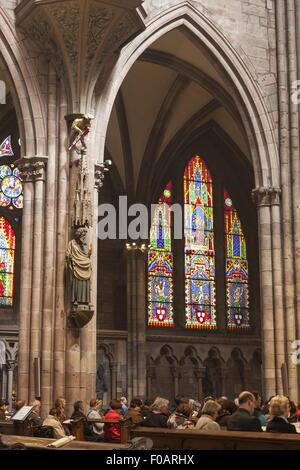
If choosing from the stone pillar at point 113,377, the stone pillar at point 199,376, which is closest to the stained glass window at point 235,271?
the stone pillar at point 199,376

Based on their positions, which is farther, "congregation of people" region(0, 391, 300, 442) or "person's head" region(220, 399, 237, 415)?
"person's head" region(220, 399, 237, 415)

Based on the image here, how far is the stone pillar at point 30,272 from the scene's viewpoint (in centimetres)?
1483

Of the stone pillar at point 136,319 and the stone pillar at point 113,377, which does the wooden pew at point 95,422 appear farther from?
the stone pillar at point 113,377

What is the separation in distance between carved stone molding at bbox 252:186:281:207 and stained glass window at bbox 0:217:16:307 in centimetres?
853

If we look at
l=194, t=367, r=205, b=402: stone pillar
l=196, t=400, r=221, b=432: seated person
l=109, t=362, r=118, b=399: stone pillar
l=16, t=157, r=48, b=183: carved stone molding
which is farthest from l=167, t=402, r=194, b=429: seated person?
l=194, t=367, r=205, b=402: stone pillar

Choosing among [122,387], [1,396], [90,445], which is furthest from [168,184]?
[90,445]

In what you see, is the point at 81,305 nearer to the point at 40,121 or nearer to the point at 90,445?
the point at 40,121

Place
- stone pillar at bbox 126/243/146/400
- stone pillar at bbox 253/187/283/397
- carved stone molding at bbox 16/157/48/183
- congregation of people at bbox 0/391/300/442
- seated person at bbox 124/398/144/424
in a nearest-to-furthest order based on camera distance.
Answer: congregation of people at bbox 0/391/300/442
seated person at bbox 124/398/144/424
carved stone molding at bbox 16/157/48/183
stone pillar at bbox 253/187/283/397
stone pillar at bbox 126/243/146/400

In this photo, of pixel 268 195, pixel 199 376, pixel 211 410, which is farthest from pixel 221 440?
pixel 199 376

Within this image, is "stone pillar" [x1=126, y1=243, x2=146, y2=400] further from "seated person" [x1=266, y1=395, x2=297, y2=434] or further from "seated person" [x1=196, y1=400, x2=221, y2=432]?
"seated person" [x1=266, y1=395, x2=297, y2=434]

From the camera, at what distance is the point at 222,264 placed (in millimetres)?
26328

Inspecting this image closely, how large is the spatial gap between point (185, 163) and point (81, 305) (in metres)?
12.6

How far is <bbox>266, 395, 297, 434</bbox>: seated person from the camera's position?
24.6 feet

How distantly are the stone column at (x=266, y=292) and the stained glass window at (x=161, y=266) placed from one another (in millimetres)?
7559
